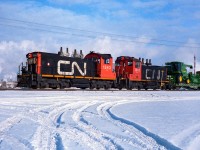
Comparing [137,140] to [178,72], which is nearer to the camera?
[137,140]

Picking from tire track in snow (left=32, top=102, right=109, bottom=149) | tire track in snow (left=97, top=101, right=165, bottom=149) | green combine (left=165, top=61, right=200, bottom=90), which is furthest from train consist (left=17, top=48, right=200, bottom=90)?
tire track in snow (left=97, top=101, right=165, bottom=149)

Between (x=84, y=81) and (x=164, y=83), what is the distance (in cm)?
1216

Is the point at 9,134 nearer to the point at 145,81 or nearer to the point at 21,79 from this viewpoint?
the point at 21,79

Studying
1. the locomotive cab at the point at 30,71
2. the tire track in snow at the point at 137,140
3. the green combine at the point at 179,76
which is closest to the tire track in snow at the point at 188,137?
the tire track in snow at the point at 137,140

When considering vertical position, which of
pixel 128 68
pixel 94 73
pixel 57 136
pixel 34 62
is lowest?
pixel 57 136

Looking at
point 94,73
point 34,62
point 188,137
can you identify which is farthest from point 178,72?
point 188,137

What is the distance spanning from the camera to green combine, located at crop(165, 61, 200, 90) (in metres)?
34.1

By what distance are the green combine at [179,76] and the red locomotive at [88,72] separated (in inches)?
60.0

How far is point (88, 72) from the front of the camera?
25.7m

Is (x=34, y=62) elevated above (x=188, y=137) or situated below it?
above

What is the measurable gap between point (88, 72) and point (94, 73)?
2.32ft

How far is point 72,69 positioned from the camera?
956 inches

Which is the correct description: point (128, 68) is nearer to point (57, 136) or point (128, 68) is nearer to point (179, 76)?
point (179, 76)

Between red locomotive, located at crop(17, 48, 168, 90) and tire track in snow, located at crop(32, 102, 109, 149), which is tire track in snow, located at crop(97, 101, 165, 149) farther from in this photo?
red locomotive, located at crop(17, 48, 168, 90)
